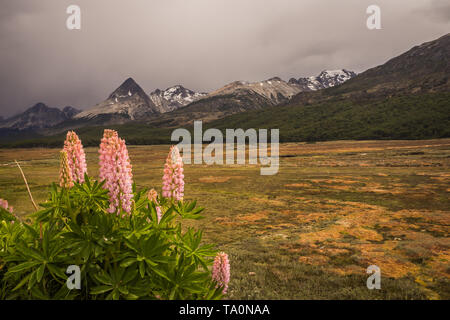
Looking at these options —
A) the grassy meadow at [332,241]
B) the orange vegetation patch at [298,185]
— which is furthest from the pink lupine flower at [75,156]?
the orange vegetation patch at [298,185]

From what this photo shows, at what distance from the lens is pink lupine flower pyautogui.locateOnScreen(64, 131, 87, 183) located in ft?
10.4

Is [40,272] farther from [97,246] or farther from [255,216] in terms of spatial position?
[255,216]

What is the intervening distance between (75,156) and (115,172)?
594 millimetres

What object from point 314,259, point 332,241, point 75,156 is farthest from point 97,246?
point 332,241

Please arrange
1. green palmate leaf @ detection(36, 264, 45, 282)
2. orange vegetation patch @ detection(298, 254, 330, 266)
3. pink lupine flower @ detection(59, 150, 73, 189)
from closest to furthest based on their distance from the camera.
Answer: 1. green palmate leaf @ detection(36, 264, 45, 282)
2. pink lupine flower @ detection(59, 150, 73, 189)
3. orange vegetation patch @ detection(298, 254, 330, 266)

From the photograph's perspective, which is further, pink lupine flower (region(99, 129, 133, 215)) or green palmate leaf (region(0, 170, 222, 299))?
pink lupine flower (region(99, 129, 133, 215))

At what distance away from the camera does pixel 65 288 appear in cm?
282

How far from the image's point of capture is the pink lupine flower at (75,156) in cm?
317

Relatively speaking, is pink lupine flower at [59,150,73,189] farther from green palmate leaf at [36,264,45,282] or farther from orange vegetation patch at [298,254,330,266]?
orange vegetation patch at [298,254,330,266]

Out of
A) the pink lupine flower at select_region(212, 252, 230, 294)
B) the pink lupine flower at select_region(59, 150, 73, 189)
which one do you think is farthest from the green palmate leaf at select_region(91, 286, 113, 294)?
the pink lupine flower at select_region(212, 252, 230, 294)

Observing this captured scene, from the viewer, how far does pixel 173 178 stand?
3.68 meters

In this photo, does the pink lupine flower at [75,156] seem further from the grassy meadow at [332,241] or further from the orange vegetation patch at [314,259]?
the orange vegetation patch at [314,259]

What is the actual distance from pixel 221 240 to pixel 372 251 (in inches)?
258
